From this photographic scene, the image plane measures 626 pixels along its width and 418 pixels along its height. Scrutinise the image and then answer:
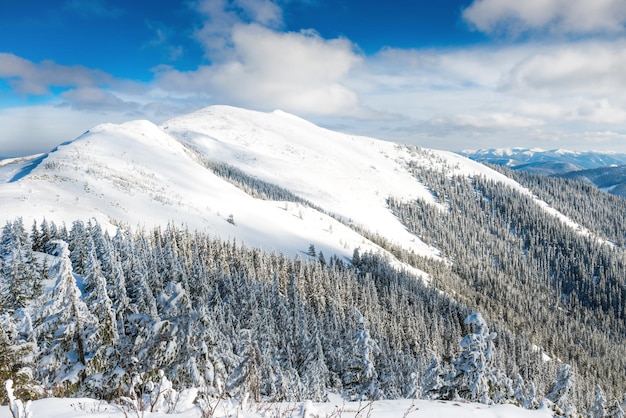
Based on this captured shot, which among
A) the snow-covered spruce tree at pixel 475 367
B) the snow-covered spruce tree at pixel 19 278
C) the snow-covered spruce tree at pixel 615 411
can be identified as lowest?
the snow-covered spruce tree at pixel 615 411

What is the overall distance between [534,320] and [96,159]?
207947mm

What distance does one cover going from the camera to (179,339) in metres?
13.7

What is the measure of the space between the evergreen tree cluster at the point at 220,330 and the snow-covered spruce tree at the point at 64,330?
74 millimetres

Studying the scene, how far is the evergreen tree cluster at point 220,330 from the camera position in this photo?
13828 mm

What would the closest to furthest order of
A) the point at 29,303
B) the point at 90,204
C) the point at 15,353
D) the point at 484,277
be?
the point at 15,353 < the point at 29,303 < the point at 90,204 < the point at 484,277

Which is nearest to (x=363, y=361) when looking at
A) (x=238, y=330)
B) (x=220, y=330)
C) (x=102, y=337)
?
(x=102, y=337)

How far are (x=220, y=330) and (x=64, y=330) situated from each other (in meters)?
24.0

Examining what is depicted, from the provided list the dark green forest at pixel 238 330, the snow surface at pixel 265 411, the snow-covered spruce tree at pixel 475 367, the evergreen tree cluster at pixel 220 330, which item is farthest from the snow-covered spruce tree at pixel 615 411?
the snow surface at pixel 265 411

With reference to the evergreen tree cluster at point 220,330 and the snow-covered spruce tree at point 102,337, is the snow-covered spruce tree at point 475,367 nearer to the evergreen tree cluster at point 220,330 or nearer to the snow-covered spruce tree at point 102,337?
the evergreen tree cluster at point 220,330

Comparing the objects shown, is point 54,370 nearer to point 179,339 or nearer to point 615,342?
point 179,339

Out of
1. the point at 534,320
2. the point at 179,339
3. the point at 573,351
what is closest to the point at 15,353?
the point at 179,339

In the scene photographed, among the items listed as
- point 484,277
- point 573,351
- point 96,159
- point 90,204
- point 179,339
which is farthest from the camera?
point 484,277

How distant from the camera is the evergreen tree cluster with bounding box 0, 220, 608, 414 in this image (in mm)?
13828

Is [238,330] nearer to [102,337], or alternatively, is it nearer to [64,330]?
[102,337]
